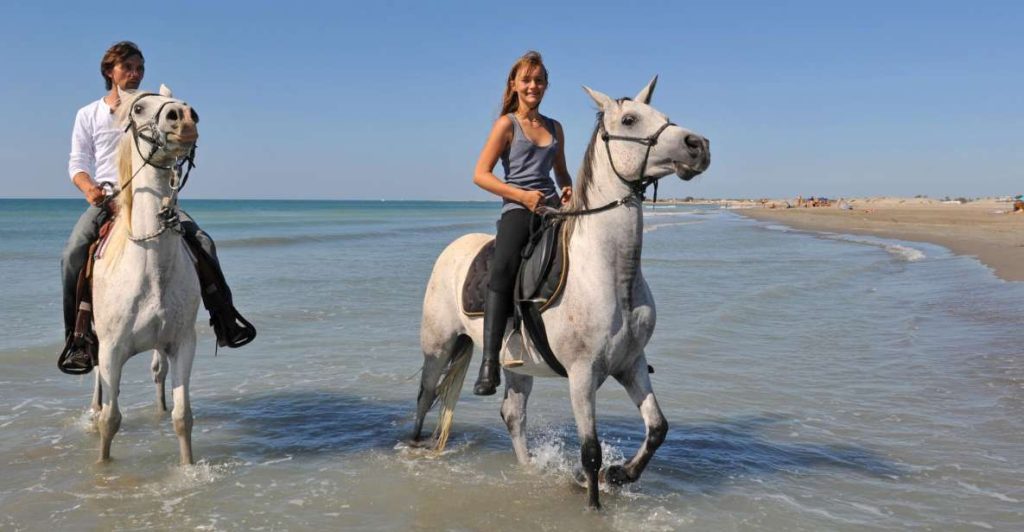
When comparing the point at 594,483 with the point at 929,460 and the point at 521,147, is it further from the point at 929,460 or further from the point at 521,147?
the point at 929,460

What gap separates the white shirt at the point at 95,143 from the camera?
573cm

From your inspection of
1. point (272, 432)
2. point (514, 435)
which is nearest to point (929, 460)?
point (514, 435)

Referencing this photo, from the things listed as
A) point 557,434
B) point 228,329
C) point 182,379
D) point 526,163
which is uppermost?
point 526,163

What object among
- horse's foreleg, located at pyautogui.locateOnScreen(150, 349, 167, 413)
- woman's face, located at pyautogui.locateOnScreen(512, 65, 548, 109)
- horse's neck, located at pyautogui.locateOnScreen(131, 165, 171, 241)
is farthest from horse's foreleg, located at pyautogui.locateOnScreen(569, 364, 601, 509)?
horse's foreleg, located at pyautogui.locateOnScreen(150, 349, 167, 413)

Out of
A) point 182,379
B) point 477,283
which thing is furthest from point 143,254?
point 477,283

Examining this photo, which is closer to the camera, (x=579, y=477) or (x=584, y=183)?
(x=584, y=183)

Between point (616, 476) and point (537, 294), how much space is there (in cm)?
131

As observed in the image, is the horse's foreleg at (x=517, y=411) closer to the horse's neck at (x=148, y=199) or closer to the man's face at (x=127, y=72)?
the horse's neck at (x=148, y=199)

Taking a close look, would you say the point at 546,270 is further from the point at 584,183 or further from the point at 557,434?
the point at 557,434

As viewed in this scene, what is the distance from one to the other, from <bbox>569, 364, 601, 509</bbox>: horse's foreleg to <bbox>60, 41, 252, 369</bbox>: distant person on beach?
115 inches

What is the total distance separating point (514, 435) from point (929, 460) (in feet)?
10.1

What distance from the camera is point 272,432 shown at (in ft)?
22.3

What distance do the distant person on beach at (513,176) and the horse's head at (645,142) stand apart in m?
0.53

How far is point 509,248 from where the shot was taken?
16.7 feet
